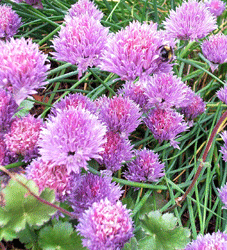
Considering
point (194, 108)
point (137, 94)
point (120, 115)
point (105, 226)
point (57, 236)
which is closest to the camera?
point (105, 226)

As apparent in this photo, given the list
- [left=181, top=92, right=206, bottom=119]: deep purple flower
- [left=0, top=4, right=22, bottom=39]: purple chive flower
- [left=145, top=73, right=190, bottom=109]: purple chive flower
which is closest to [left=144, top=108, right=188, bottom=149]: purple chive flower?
[left=145, top=73, right=190, bottom=109]: purple chive flower

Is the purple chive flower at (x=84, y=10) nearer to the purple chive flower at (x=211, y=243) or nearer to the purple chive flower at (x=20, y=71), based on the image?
the purple chive flower at (x=20, y=71)

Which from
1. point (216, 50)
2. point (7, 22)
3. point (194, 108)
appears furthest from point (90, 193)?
point (7, 22)

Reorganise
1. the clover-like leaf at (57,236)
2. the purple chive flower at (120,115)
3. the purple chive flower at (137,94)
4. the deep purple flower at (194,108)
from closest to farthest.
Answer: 1. the clover-like leaf at (57,236)
2. the purple chive flower at (120,115)
3. the purple chive flower at (137,94)
4. the deep purple flower at (194,108)

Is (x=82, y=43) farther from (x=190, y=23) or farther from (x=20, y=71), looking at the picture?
(x=190, y=23)

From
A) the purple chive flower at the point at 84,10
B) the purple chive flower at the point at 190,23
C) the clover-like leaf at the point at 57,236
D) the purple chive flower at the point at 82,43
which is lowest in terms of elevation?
the clover-like leaf at the point at 57,236

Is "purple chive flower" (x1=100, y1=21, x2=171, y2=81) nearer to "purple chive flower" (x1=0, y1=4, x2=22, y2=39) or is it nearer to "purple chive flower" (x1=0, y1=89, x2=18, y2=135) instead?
"purple chive flower" (x1=0, y1=89, x2=18, y2=135)

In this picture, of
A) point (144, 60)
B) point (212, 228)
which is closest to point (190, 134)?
point (212, 228)

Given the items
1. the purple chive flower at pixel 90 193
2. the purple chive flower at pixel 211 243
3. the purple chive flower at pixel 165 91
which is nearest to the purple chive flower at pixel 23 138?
the purple chive flower at pixel 90 193
